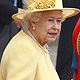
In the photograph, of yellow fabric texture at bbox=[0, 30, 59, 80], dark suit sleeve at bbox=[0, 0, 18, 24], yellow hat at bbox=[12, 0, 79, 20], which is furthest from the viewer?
dark suit sleeve at bbox=[0, 0, 18, 24]

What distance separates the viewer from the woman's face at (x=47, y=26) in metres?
2.44

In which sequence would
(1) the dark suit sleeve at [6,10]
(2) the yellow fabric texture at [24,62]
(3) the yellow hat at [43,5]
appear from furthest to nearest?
(1) the dark suit sleeve at [6,10] → (3) the yellow hat at [43,5] → (2) the yellow fabric texture at [24,62]

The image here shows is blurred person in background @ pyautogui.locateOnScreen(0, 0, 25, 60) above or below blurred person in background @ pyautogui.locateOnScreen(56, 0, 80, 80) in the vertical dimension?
above

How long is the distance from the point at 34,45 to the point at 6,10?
1223mm

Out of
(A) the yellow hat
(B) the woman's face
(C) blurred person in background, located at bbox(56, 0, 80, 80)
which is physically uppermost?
(A) the yellow hat

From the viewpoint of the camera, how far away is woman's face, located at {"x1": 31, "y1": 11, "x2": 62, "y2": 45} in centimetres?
244

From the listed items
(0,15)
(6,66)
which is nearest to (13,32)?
(0,15)

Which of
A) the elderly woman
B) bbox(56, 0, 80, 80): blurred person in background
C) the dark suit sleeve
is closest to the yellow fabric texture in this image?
the elderly woman

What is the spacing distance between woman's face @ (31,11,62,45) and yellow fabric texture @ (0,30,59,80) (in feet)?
0.28

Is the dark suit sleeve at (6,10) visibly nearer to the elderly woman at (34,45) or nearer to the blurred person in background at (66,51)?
the elderly woman at (34,45)

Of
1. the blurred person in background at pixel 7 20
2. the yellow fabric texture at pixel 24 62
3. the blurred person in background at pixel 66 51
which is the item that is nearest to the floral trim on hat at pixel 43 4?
the yellow fabric texture at pixel 24 62

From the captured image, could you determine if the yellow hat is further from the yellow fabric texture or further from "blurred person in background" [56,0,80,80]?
"blurred person in background" [56,0,80,80]

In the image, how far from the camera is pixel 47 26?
2.45m

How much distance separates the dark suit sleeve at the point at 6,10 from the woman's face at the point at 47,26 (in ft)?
3.58
